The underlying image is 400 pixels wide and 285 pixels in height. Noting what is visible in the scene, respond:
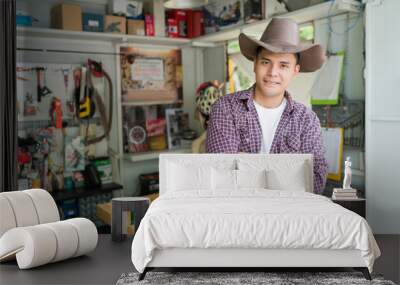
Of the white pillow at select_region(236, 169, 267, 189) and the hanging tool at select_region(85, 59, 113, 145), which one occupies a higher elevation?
the hanging tool at select_region(85, 59, 113, 145)

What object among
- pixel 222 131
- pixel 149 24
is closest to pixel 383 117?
pixel 222 131

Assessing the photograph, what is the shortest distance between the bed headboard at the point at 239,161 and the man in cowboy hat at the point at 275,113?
0.41 meters

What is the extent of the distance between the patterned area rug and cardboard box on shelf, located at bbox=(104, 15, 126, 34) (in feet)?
10.4

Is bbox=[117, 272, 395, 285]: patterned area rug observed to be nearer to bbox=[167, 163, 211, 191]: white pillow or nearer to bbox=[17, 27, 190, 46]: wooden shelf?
bbox=[167, 163, 211, 191]: white pillow

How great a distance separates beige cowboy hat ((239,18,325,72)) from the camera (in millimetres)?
4637

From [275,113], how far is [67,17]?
7.81ft

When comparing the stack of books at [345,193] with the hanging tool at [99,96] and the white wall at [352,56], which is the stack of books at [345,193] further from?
the hanging tool at [99,96]

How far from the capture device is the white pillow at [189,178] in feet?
13.2

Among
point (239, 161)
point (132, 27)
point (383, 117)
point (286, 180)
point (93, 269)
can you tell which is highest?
point (132, 27)

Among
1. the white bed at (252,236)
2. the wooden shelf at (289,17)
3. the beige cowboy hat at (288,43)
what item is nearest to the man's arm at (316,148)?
the beige cowboy hat at (288,43)

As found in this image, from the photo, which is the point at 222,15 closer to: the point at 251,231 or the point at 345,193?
the point at 345,193

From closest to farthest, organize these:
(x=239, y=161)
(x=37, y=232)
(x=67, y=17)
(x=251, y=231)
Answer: (x=251, y=231)
(x=37, y=232)
(x=239, y=161)
(x=67, y=17)

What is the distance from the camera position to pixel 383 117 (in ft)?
14.2

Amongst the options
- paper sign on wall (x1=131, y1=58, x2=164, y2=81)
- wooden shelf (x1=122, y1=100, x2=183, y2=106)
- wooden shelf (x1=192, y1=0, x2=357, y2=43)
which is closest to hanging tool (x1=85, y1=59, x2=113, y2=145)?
wooden shelf (x1=122, y1=100, x2=183, y2=106)
